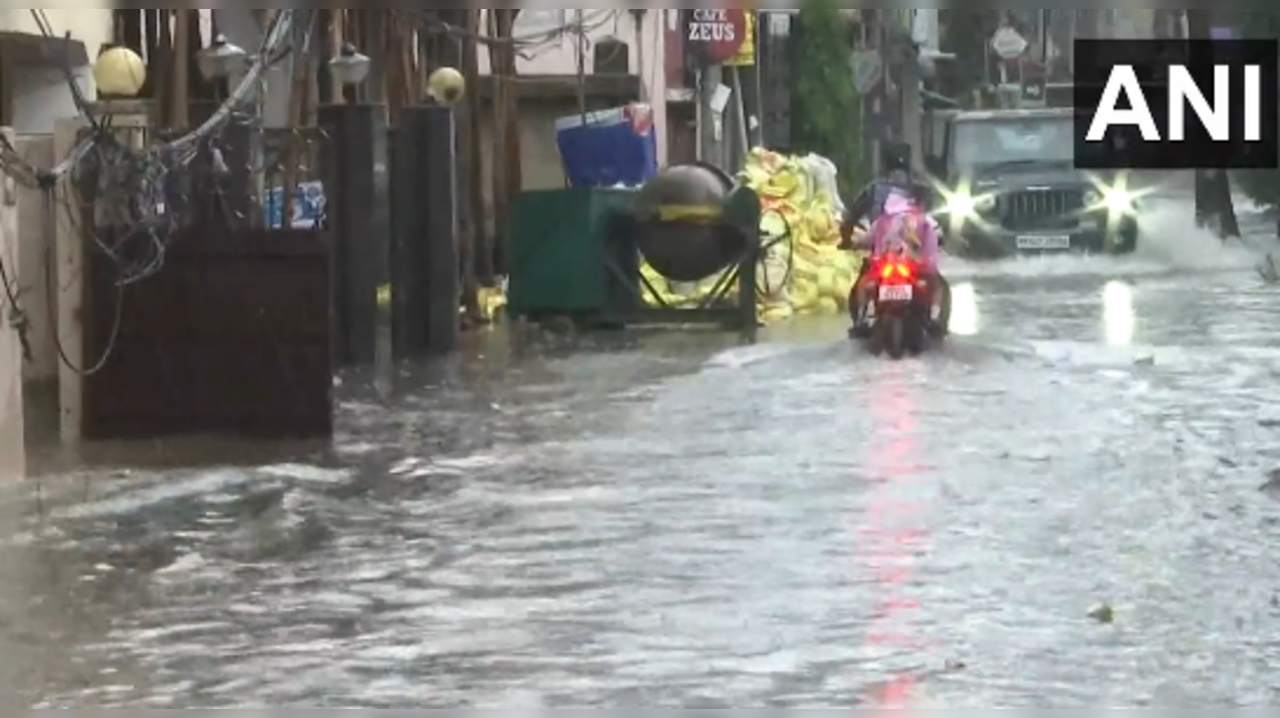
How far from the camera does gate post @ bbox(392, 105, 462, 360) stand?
21078 millimetres

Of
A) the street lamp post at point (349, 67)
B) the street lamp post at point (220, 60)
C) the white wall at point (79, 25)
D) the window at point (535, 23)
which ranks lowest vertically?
the street lamp post at point (220, 60)

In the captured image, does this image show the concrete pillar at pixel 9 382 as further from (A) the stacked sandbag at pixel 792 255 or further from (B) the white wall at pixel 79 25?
(A) the stacked sandbag at pixel 792 255

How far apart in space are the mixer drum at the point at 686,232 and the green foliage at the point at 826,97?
23.7 meters

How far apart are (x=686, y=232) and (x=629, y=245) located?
662 millimetres

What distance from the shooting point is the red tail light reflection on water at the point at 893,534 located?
8.60 meters

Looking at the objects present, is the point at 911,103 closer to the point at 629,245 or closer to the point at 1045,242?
the point at 1045,242

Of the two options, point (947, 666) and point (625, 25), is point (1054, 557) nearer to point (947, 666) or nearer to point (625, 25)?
point (947, 666)

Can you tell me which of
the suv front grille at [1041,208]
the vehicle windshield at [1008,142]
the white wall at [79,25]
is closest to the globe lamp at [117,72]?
the white wall at [79,25]

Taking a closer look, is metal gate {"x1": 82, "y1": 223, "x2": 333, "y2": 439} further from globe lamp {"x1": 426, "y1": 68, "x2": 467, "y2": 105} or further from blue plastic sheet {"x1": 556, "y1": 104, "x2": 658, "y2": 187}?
blue plastic sheet {"x1": 556, "y1": 104, "x2": 658, "y2": 187}

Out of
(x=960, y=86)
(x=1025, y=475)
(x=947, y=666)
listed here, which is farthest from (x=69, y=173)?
(x=960, y=86)

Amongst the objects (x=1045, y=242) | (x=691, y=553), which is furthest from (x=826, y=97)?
(x=691, y=553)

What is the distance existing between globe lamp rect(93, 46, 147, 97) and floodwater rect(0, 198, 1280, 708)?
2412 millimetres

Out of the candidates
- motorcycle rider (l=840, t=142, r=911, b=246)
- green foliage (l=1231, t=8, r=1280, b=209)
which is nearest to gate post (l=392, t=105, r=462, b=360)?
motorcycle rider (l=840, t=142, r=911, b=246)

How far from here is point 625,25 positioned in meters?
36.5
